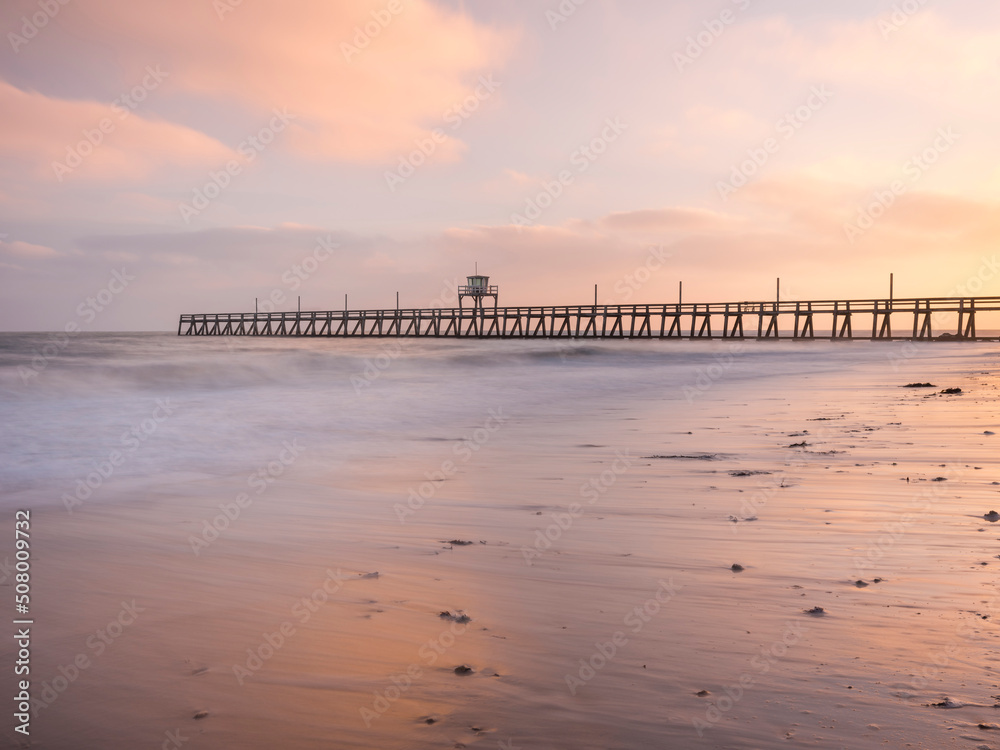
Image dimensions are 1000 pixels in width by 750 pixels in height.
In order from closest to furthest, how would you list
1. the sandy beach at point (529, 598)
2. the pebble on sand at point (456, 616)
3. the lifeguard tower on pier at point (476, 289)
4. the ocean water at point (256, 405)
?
1. the sandy beach at point (529, 598)
2. the pebble on sand at point (456, 616)
3. the ocean water at point (256, 405)
4. the lifeguard tower on pier at point (476, 289)

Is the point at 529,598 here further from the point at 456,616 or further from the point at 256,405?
the point at 256,405

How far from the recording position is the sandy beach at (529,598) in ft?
6.73

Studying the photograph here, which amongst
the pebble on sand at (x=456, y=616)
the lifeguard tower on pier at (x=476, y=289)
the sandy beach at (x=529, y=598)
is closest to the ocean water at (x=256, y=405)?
the sandy beach at (x=529, y=598)

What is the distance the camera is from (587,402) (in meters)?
13.4

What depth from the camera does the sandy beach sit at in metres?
2.05

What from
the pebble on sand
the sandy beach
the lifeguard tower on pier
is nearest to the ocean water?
the sandy beach

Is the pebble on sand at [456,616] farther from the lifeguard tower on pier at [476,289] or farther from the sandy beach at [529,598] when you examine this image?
the lifeguard tower on pier at [476,289]

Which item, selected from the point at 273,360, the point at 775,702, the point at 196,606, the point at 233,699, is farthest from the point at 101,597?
the point at 273,360

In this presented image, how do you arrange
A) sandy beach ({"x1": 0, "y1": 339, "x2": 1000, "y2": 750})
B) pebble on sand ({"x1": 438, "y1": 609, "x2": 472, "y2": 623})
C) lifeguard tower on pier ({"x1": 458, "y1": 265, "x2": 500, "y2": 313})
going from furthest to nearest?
lifeguard tower on pier ({"x1": 458, "y1": 265, "x2": 500, "y2": 313})
pebble on sand ({"x1": 438, "y1": 609, "x2": 472, "y2": 623})
sandy beach ({"x1": 0, "y1": 339, "x2": 1000, "y2": 750})

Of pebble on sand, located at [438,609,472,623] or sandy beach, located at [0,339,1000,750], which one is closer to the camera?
sandy beach, located at [0,339,1000,750]

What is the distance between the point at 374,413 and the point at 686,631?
30.4 feet

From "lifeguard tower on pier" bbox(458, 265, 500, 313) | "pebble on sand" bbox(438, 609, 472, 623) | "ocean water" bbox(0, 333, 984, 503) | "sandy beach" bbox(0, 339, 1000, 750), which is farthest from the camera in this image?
"lifeguard tower on pier" bbox(458, 265, 500, 313)

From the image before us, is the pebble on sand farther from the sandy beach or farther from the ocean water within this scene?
the ocean water

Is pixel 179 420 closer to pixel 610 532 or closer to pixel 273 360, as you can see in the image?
pixel 610 532
